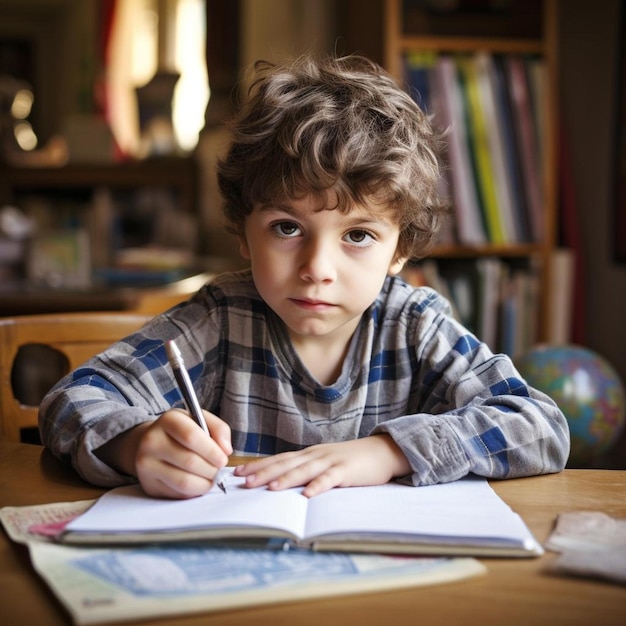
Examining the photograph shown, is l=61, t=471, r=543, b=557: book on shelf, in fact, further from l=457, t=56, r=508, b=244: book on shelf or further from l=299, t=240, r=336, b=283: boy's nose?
l=457, t=56, r=508, b=244: book on shelf

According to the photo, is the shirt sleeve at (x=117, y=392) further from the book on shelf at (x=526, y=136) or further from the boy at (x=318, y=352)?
the book on shelf at (x=526, y=136)

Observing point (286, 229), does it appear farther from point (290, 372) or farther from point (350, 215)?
point (290, 372)

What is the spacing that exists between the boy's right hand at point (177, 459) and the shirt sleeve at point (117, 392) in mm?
79

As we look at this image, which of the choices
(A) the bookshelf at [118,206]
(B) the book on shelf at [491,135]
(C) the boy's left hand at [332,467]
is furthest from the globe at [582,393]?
(A) the bookshelf at [118,206]

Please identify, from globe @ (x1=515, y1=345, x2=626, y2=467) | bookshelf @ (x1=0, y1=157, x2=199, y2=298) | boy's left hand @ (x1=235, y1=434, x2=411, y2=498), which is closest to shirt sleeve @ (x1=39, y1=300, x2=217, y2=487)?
boy's left hand @ (x1=235, y1=434, x2=411, y2=498)

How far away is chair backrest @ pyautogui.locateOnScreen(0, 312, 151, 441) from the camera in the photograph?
1314mm

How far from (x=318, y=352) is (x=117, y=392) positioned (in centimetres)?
31

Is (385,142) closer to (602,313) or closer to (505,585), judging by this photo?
(505,585)

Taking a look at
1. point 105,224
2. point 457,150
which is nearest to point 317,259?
point 457,150

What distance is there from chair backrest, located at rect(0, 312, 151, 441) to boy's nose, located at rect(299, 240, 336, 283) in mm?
482

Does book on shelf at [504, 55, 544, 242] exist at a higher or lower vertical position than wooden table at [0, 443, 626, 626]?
higher

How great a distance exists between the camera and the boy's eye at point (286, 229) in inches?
42.7

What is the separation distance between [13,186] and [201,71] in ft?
5.48

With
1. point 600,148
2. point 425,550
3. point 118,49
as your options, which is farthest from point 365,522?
point 118,49
